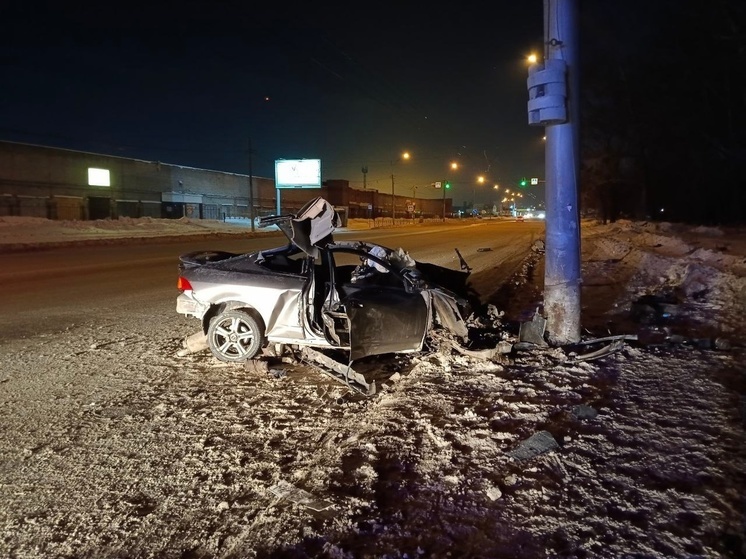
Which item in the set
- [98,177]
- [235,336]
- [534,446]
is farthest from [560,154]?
[98,177]

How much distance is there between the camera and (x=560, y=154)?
24.0ft

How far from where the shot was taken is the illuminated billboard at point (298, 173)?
189 feet

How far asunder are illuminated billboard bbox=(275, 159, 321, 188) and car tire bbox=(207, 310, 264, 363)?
170ft

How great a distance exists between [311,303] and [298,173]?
5315 cm

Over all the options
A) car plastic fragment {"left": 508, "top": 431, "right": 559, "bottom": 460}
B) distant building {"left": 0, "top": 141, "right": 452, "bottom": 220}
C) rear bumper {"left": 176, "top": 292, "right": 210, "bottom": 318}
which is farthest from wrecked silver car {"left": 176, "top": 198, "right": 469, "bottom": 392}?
distant building {"left": 0, "top": 141, "right": 452, "bottom": 220}

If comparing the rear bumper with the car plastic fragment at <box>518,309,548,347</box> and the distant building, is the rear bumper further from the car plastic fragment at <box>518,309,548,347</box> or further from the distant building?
the distant building

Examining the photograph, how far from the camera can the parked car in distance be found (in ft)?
21.4

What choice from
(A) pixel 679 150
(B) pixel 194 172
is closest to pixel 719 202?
(A) pixel 679 150

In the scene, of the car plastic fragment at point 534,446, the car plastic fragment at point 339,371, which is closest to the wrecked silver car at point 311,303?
the car plastic fragment at point 339,371

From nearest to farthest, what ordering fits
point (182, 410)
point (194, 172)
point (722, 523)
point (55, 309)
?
point (722, 523) → point (182, 410) → point (55, 309) → point (194, 172)

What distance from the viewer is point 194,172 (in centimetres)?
6544

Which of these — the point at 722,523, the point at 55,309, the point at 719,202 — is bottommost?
the point at 722,523

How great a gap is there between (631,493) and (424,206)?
13003cm

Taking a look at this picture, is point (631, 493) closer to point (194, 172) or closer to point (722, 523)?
point (722, 523)
